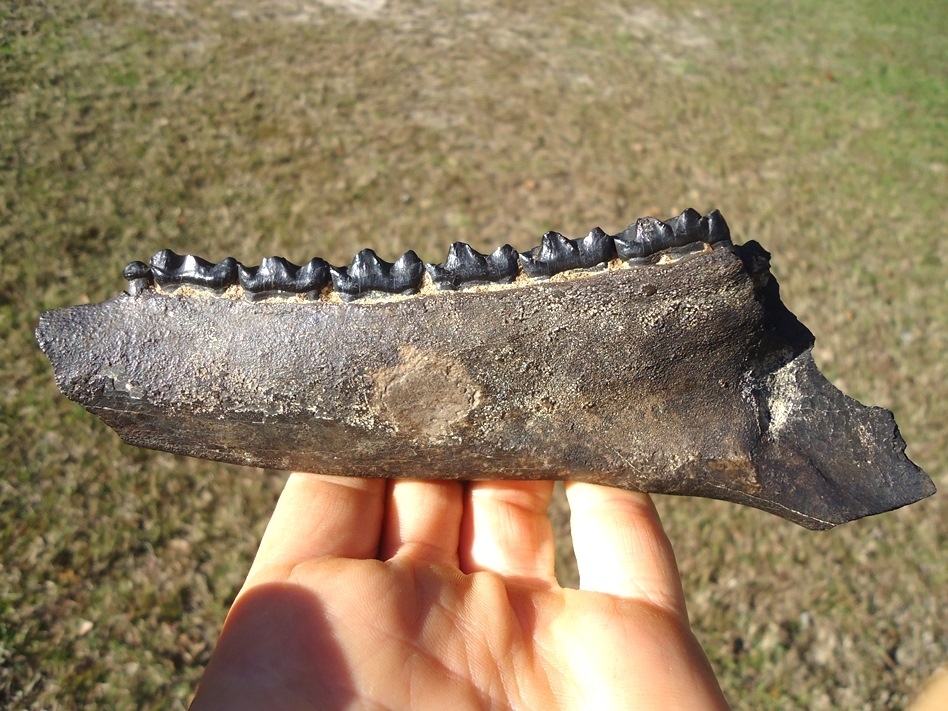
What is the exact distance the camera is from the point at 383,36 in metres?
7.26

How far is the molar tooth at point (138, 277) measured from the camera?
2.25 meters

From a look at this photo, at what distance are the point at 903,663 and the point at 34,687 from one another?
159 inches

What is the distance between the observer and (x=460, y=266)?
221 centimetres

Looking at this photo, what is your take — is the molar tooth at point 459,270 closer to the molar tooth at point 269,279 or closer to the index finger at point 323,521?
the molar tooth at point 269,279

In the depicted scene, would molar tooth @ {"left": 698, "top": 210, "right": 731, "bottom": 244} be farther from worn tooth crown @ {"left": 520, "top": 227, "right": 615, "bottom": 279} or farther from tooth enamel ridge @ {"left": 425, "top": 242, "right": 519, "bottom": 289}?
tooth enamel ridge @ {"left": 425, "top": 242, "right": 519, "bottom": 289}

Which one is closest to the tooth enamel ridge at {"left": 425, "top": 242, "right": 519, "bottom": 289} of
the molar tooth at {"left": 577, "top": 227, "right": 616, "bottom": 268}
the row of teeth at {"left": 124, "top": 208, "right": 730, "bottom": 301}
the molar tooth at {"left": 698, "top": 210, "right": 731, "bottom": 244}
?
the row of teeth at {"left": 124, "top": 208, "right": 730, "bottom": 301}

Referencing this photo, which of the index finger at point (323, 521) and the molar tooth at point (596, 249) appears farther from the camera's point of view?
the index finger at point (323, 521)

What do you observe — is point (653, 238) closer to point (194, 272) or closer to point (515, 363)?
point (515, 363)

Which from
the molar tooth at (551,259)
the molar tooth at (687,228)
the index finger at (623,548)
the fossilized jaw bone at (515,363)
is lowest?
the index finger at (623,548)

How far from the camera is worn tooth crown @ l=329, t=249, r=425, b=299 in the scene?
2.21 meters

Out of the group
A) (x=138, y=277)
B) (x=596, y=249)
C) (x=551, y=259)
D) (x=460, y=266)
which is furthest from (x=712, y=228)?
(x=138, y=277)

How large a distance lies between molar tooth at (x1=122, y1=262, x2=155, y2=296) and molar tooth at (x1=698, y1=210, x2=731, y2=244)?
65.4 inches

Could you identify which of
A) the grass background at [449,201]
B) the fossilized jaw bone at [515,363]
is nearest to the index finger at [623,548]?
the fossilized jaw bone at [515,363]

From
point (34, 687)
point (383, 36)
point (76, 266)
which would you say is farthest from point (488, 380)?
point (383, 36)
